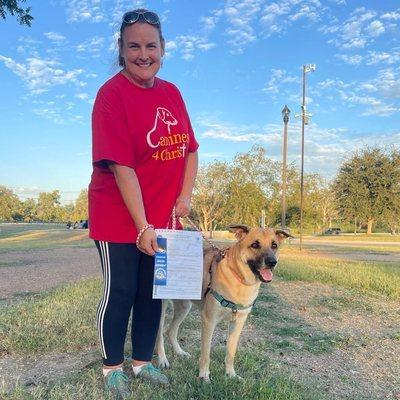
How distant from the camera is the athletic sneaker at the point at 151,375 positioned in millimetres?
3188

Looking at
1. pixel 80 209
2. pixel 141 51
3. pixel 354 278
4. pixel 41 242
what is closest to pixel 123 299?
pixel 141 51

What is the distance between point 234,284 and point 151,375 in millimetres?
956

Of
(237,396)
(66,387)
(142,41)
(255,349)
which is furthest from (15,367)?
(142,41)

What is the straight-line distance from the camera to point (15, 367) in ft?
11.8

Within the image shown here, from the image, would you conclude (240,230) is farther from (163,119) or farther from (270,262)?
(163,119)

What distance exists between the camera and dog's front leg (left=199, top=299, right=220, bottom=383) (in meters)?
3.41

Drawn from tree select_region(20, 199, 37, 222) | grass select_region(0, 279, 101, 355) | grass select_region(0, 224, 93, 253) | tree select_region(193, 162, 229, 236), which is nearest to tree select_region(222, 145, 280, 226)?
tree select_region(193, 162, 229, 236)

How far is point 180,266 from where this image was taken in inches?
118

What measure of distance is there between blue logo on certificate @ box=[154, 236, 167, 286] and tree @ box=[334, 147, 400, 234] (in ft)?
118

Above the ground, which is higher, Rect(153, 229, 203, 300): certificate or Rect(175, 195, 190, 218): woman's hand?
Rect(175, 195, 190, 218): woman's hand

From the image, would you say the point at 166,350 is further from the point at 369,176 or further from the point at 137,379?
the point at 369,176

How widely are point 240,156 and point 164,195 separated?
3151 centimetres

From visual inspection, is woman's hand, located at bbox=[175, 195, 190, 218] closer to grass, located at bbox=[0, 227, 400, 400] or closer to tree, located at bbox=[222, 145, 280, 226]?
grass, located at bbox=[0, 227, 400, 400]

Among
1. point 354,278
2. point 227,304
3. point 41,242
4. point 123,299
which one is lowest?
point 41,242
